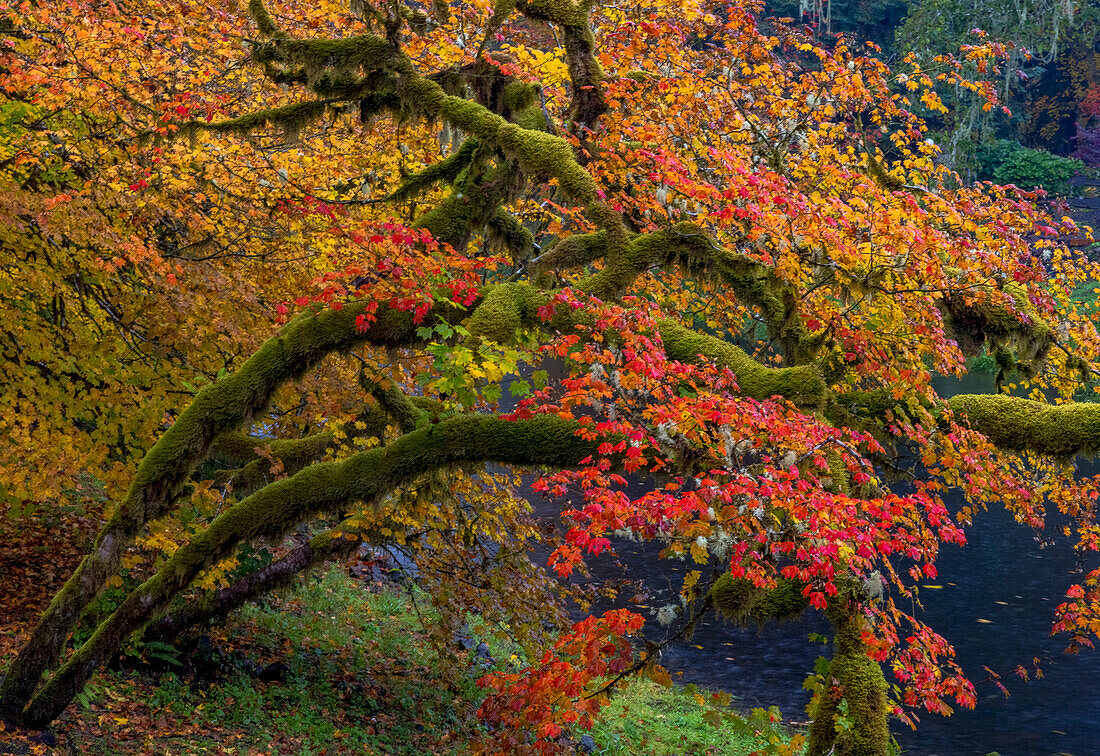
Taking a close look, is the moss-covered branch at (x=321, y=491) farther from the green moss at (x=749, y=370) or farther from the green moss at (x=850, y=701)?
the green moss at (x=850, y=701)

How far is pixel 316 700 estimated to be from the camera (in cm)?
1019

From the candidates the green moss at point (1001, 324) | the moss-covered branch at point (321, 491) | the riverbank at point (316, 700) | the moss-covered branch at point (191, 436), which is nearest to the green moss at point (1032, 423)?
the green moss at point (1001, 324)

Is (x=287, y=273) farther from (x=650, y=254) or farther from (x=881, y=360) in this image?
(x=881, y=360)

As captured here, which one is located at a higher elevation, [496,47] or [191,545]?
[496,47]

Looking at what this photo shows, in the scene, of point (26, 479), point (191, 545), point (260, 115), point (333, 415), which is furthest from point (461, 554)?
point (260, 115)

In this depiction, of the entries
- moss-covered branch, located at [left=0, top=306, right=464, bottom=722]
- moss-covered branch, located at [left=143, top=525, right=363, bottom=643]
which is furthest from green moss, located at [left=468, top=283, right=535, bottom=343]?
moss-covered branch, located at [left=143, top=525, right=363, bottom=643]

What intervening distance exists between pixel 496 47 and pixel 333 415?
8338 mm

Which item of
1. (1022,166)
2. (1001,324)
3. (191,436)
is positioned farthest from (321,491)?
(1022,166)

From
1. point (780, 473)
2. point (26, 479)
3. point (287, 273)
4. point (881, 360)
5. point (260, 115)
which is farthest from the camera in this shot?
point (287, 273)

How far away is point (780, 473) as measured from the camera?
4.66 metres

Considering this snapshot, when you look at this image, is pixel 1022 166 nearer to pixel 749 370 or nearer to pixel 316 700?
pixel 316 700

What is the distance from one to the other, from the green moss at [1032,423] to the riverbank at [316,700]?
610 centimetres

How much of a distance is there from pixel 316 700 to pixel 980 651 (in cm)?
1065

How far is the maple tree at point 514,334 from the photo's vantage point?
5141mm
